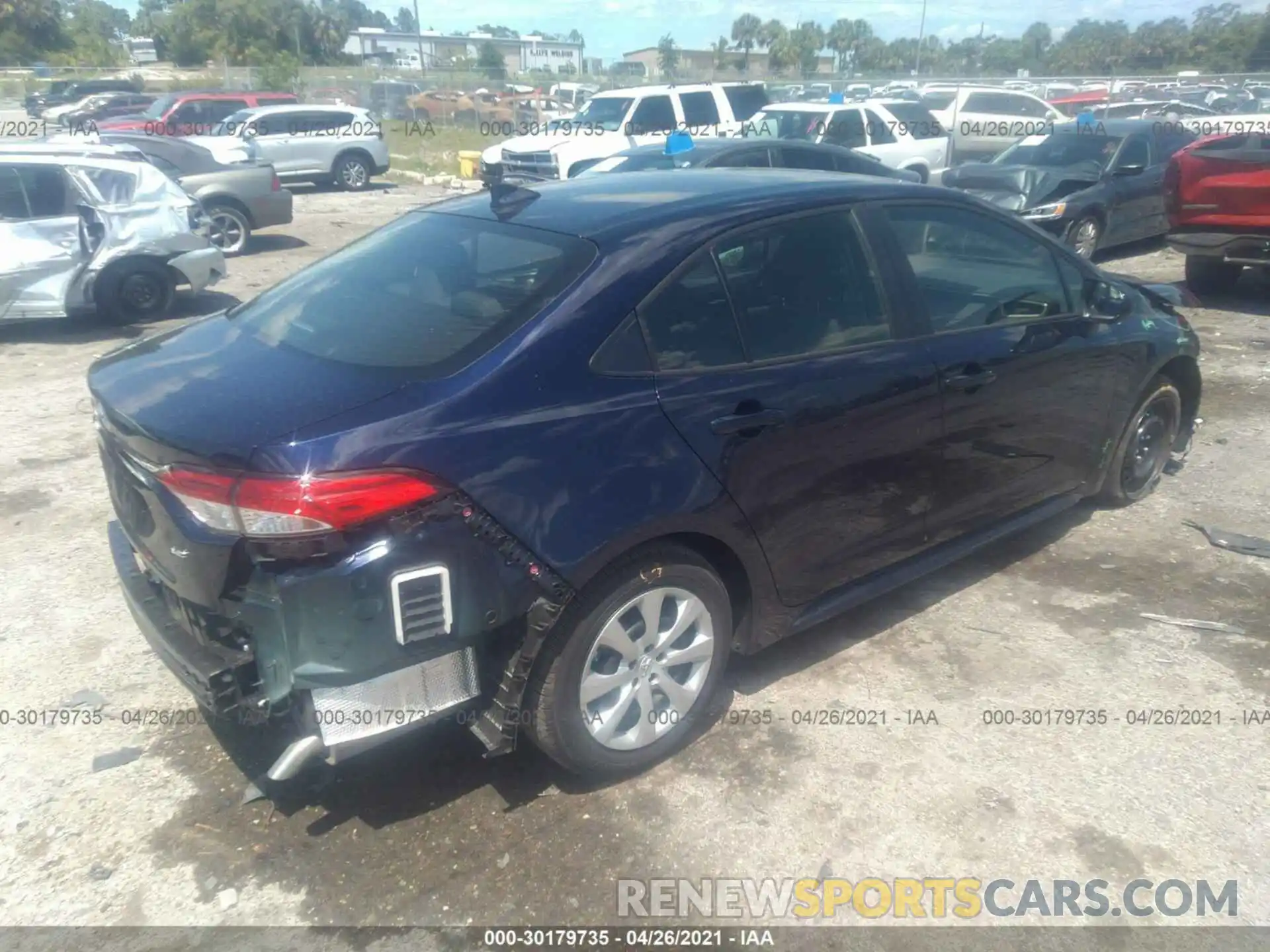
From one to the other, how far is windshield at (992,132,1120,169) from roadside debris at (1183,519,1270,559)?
8098mm

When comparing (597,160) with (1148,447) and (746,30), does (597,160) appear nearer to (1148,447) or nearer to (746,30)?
(1148,447)

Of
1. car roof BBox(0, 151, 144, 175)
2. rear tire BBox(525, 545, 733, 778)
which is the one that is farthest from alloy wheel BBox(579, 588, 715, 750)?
car roof BBox(0, 151, 144, 175)

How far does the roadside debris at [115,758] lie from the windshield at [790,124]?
543 inches

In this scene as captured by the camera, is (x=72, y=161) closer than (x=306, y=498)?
No

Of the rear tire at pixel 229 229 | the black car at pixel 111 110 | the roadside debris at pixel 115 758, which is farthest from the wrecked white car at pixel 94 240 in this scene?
the black car at pixel 111 110

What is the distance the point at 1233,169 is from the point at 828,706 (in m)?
8.04

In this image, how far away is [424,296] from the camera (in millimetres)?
3369

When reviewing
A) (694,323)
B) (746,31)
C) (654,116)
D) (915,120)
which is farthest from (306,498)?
Result: (746,31)

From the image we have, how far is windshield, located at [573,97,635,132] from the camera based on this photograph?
17125mm

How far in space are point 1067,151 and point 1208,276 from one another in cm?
253

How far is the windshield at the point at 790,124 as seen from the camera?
15.6 meters

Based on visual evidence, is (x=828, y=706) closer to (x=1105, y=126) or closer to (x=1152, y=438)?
(x=1152, y=438)

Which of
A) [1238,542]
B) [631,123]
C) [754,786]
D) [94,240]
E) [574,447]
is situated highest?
[631,123]

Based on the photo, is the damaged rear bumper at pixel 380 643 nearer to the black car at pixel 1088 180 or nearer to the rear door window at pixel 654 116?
the black car at pixel 1088 180
